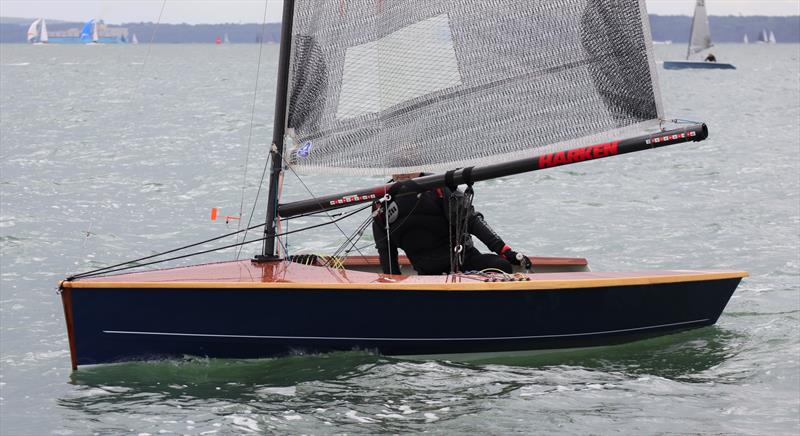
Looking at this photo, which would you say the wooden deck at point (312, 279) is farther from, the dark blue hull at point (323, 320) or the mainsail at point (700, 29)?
the mainsail at point (700, 29)

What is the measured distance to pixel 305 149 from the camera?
8.23m

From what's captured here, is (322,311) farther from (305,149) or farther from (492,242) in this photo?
(492,242)

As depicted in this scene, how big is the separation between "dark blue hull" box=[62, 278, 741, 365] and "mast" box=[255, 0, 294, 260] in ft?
2.03

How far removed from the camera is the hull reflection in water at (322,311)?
25.0ft

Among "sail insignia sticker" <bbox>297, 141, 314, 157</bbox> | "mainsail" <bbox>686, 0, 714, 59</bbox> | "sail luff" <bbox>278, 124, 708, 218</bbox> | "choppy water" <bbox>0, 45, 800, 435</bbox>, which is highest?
"mainsail" <bbox>686, 0, 714, 59</bbox>

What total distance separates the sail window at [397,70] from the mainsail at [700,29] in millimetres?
52502

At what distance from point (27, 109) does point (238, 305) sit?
98.2 feet

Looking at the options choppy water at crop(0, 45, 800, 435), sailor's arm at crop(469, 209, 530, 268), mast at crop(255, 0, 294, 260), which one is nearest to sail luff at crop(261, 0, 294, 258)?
mast at crop(255, 0, 294, 260)

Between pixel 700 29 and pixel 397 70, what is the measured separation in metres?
56.5

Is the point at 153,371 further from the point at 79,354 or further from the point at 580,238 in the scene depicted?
the point at 580,238

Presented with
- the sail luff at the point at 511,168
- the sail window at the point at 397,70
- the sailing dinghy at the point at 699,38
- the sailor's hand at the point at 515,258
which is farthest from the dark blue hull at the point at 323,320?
the sailing dinghy at the point at 699,38

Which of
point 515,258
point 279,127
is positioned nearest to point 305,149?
point 279,127

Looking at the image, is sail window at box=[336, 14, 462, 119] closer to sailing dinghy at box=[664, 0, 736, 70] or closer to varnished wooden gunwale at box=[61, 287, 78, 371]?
varnished wooden gunwale at box=[61, 287, 78, 371]

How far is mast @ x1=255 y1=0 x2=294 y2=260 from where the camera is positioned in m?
8.09
